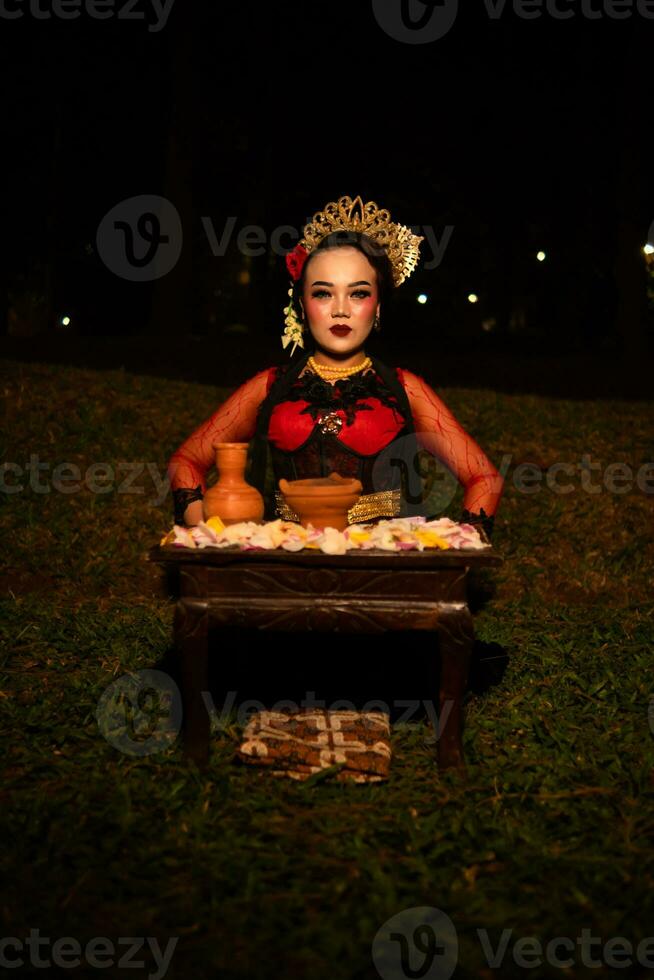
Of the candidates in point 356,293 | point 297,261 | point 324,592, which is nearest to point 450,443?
point 356,293

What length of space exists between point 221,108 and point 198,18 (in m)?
3.84

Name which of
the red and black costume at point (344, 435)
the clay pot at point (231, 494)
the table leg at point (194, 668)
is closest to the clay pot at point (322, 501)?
the clay pot at point (231, 494)

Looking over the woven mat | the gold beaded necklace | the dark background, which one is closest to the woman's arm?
the gold beaded necklace

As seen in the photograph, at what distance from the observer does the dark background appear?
1379 cm

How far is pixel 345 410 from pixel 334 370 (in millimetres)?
228

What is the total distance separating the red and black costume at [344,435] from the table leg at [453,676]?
78 cm

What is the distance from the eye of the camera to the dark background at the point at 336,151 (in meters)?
13.8

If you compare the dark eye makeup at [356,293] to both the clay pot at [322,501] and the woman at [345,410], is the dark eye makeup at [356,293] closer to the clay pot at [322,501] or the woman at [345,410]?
the woman at [345,410]

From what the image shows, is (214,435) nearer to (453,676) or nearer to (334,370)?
(334,370)

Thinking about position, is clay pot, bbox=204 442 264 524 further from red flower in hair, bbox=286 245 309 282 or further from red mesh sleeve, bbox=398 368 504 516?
red flower in hair, bbox=286 245 309 282

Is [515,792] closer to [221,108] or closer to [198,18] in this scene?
[198,18]

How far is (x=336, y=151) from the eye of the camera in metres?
18.9

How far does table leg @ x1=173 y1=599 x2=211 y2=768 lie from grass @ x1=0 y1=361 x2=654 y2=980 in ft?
0.37

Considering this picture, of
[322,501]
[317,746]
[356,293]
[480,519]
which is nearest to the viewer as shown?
[322,501]
